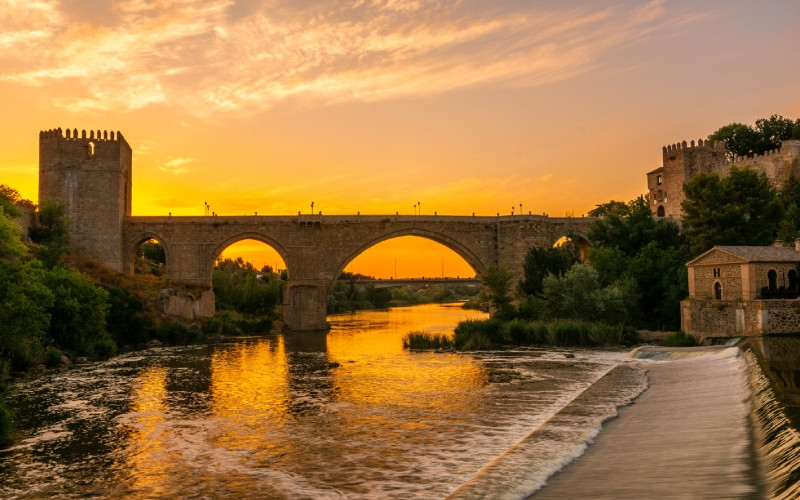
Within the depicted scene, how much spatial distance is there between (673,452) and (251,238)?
34.2m

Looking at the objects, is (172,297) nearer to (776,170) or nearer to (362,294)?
(776,170)

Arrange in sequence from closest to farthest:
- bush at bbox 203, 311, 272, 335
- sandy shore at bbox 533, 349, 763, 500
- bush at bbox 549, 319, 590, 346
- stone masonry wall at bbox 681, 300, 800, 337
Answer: sandy shore at bbox 533, 349, 763, 500
stone masonry wall at bbox 681, 300, 800, 337
bush at bbox 549, 319, 590, 346
bush at bbox 203, 311, 272, 335

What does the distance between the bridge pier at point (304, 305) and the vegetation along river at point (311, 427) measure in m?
16.5

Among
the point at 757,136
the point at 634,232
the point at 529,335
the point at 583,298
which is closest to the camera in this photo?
the point at 529,335

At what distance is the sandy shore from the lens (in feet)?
24.5

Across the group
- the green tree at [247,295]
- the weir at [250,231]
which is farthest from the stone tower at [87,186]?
the green tree at [247,295]

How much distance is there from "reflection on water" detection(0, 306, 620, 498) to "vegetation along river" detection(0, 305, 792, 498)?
42 millimetres

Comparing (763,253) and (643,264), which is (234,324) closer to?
(643,264)

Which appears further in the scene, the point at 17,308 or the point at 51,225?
the point at 51,225

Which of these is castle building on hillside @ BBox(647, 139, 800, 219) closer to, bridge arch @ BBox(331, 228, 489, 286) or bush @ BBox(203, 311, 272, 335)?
bridge arch @ BBox(331, 228, 489, 286)

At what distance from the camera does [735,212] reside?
30.6 m

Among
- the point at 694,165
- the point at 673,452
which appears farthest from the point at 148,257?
the point at 673,452

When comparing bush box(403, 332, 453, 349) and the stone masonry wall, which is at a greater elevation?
the stone masonry wall

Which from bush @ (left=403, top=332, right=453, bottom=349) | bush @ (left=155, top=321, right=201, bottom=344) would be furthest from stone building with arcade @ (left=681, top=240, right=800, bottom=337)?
bush @ (left=155, top=321, right=201, bottom=344)
